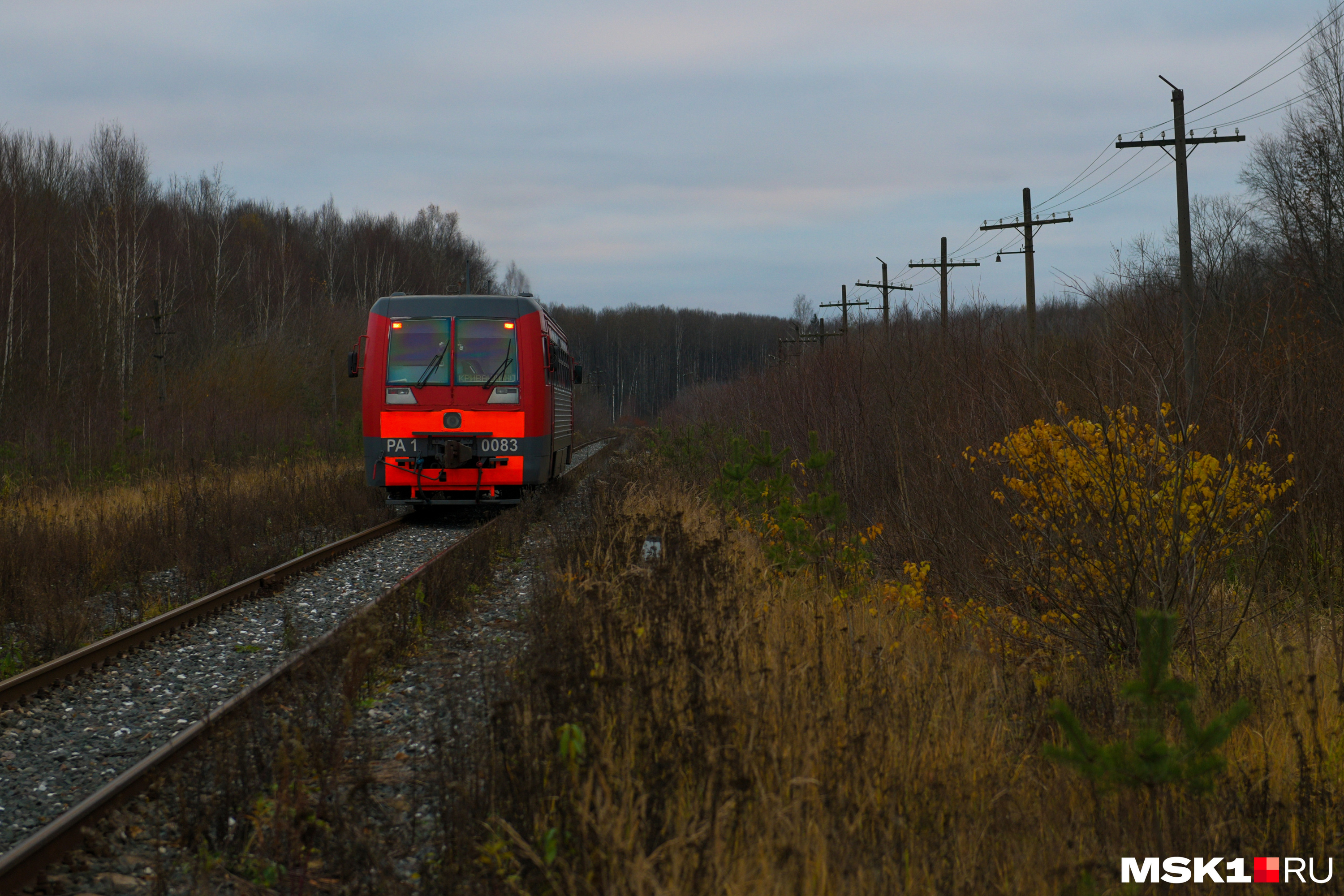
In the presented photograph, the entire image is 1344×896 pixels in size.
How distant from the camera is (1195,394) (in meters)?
5.37

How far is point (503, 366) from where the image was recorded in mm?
13461

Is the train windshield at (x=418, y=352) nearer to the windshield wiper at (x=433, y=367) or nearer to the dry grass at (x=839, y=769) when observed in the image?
the windshield wiper at (x=433, y=367)

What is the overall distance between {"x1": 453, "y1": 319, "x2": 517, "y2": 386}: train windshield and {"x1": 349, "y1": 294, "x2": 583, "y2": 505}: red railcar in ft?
0.04

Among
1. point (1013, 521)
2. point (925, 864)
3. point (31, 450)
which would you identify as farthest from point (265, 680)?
point (31, 450)

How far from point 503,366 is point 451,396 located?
0.83 m

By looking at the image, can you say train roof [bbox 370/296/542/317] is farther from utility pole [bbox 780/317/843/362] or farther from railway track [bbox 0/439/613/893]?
utility pole [bbox 780/317/843/362]

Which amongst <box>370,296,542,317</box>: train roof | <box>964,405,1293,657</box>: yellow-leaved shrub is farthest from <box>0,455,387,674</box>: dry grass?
<box>964,405,1293,657</box>: yellow-leaved shrub

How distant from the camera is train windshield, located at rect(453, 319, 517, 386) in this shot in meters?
13.4

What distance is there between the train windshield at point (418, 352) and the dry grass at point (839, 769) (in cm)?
847

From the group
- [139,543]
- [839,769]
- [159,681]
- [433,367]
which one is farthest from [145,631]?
[433,367]

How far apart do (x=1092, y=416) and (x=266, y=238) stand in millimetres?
62849

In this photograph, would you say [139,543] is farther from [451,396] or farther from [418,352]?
[418,352]

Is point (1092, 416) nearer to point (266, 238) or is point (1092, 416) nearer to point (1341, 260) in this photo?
point (1341, 260)

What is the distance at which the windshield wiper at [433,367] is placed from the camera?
13312mm
